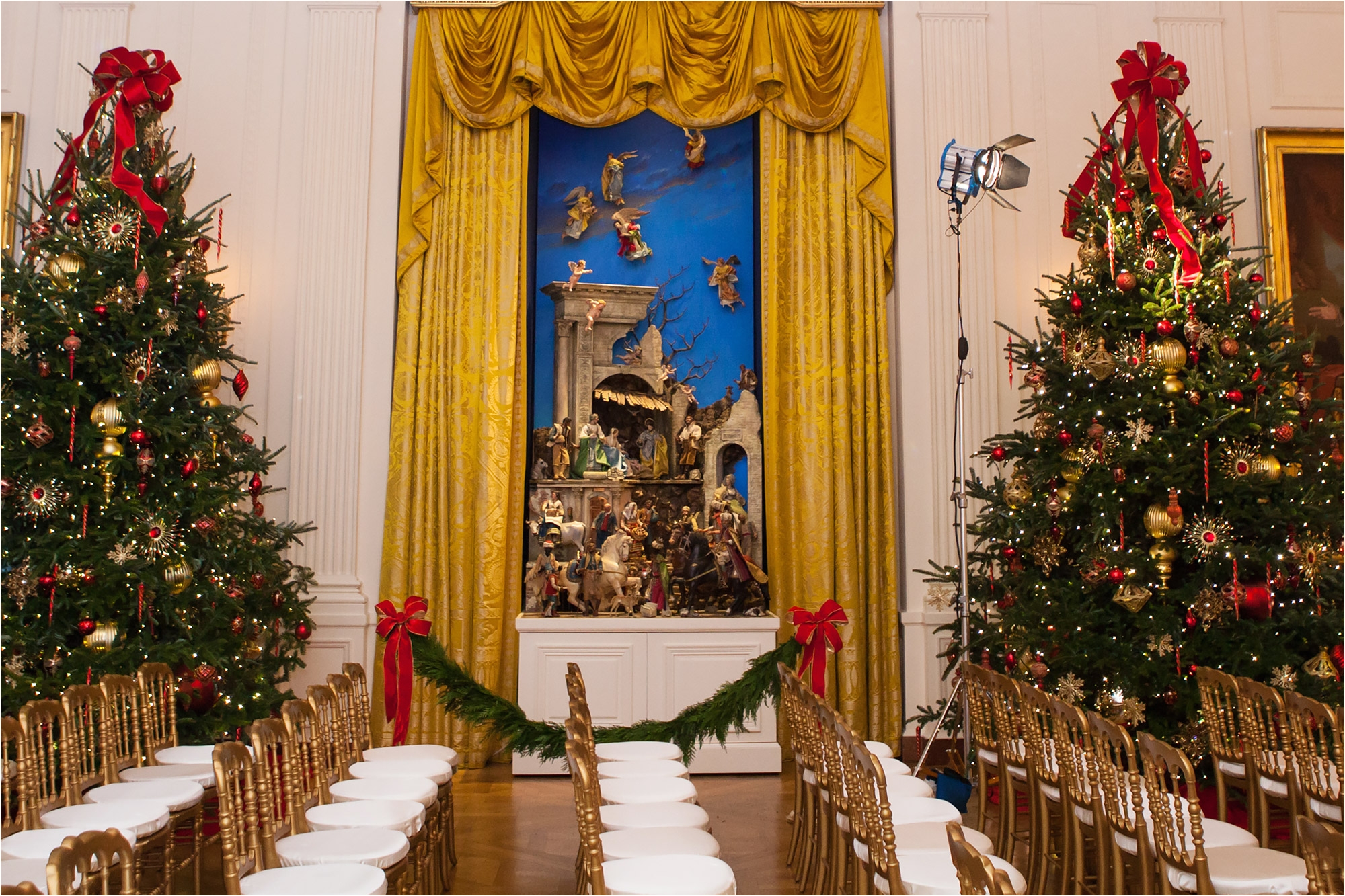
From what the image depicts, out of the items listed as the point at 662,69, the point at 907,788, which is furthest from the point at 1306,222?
the point at 907,788

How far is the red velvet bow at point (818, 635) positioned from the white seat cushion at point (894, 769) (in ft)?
2.91

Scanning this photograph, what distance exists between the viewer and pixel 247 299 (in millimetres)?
A: 7664

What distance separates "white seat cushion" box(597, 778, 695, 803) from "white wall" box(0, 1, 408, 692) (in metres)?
3.69

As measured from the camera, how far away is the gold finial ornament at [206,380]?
609 centimetres

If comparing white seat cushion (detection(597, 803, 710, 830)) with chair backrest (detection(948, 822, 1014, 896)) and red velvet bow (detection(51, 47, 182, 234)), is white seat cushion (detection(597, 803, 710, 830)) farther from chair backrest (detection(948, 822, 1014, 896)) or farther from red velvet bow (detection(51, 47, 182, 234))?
red velvet bow (detection(51, 47, 182, 234))

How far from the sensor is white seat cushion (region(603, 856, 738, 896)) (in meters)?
3.12

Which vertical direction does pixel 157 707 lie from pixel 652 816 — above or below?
above

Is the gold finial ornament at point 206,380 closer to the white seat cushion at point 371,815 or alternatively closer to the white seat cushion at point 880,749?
the white seat cushion at point 371,815

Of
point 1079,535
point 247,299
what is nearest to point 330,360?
point 247,299

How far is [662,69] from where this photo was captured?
7969mm

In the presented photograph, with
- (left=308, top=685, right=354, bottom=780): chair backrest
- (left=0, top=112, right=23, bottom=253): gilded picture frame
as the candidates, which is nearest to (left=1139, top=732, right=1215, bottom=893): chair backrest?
(left=308, top=685, right=354, bottom=780): chair backrest

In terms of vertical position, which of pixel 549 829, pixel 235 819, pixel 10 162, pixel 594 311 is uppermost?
pixel 10 162

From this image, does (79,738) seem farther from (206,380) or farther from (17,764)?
(206,380)

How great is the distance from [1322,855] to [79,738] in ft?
13.8
